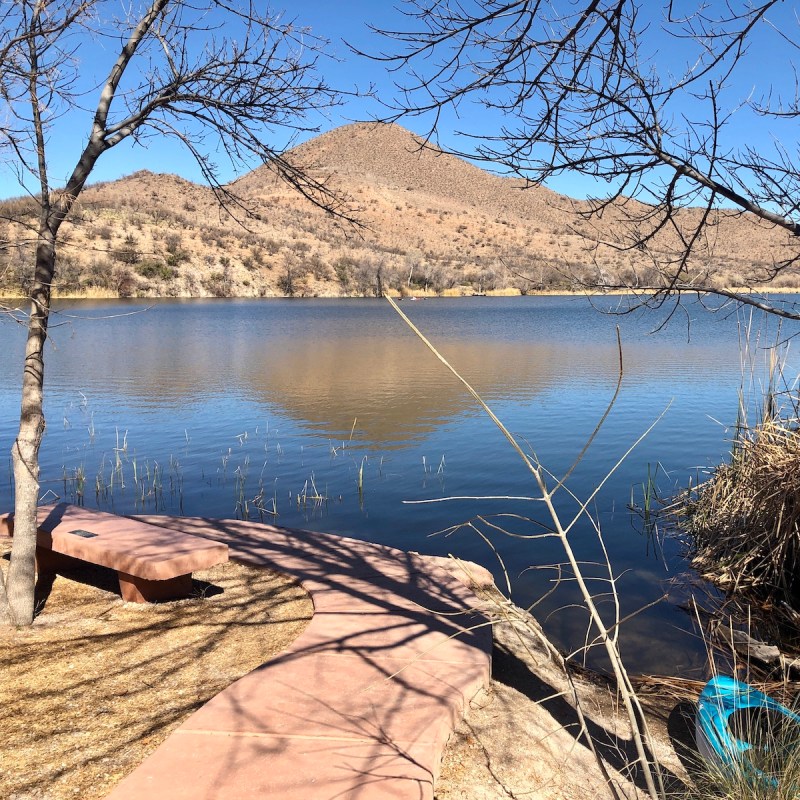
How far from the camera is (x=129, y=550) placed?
14.0 feet

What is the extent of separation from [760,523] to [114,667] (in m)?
5.13

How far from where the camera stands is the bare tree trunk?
409cm

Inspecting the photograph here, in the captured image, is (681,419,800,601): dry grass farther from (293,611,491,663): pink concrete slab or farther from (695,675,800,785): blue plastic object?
(293,611,491,663): pink concrete slab

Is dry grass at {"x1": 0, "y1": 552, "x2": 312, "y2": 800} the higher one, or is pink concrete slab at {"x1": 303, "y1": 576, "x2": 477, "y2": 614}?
pink concrete slab at {"x1": 303, "y1": 576, "x2": 477, "y2": 614}

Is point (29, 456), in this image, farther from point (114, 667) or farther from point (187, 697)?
point (187, 697)

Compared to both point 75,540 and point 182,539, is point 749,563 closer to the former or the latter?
point 182,539

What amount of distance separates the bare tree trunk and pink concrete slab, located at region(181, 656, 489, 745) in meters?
1.72

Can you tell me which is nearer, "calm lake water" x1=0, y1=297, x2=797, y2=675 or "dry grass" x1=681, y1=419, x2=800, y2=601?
"dry grass" x1=681, y1=419, x2=800, y2=601

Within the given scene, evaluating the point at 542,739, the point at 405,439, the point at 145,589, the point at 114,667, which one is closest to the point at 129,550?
the point at 145,589

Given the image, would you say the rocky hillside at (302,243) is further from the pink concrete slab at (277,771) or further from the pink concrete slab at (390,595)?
the pink concrete slab at (277,771)

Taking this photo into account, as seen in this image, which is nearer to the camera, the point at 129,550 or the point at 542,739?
the point at 542,739

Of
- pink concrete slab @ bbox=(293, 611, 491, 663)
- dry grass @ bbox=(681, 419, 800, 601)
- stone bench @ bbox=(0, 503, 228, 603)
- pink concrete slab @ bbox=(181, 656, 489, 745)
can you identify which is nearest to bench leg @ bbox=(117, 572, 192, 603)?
stone bench @ bbox=(0, 503, 228, 603)

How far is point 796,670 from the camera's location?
4.84 meters

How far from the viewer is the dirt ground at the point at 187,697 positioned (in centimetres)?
289
